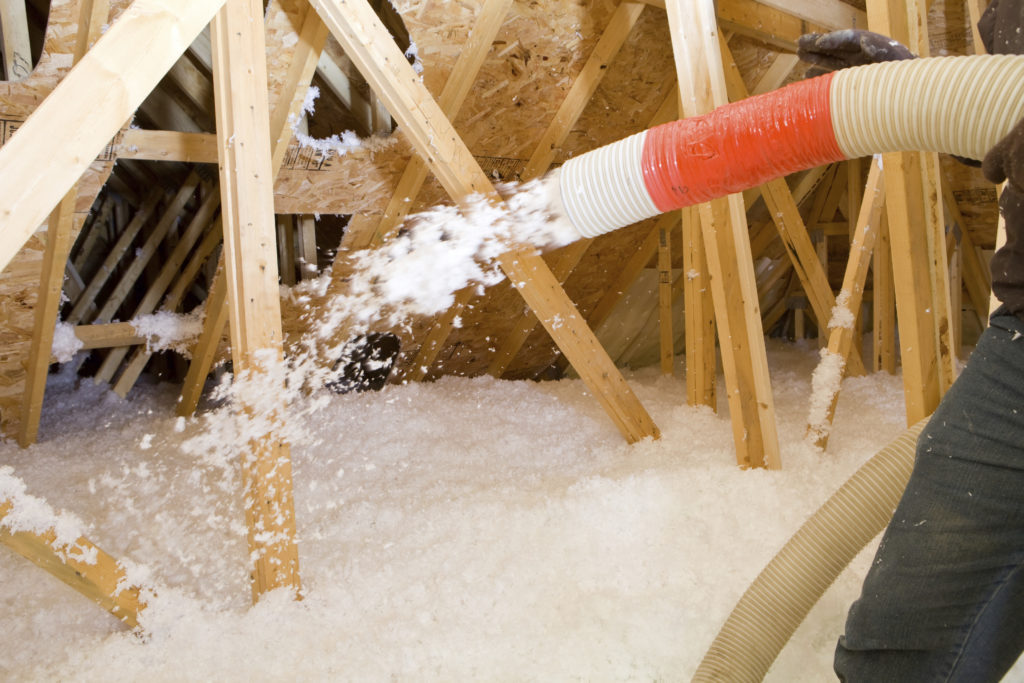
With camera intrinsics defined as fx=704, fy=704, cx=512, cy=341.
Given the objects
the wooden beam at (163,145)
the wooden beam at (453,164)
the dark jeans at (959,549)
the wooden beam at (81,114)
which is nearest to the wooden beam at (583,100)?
the wooden beam at (453,164)

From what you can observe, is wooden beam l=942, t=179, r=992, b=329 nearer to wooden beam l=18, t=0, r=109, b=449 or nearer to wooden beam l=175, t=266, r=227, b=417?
wooden beam l=175, t=266, r=227, b=417

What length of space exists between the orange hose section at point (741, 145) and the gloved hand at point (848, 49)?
7.7 inches

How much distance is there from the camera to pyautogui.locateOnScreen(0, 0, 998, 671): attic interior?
5.10 ft

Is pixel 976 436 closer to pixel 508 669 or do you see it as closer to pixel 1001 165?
pixel 1001 165

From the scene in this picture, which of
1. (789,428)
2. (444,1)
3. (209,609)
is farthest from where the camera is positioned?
(789,428)

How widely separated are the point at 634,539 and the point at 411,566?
2.04 ft

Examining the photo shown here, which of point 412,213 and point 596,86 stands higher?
point 596,86

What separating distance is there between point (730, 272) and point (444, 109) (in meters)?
1.20

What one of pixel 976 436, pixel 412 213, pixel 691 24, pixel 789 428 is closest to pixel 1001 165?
pixel 976 436

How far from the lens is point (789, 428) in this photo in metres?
2.82

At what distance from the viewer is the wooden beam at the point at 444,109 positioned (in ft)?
7.88

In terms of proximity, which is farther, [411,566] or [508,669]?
[411,566]

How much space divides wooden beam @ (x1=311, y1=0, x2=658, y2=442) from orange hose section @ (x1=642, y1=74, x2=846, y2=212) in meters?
0.80

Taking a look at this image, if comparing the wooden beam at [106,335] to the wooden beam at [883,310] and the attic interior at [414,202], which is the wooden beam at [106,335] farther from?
the wooden beam at [883,310]
